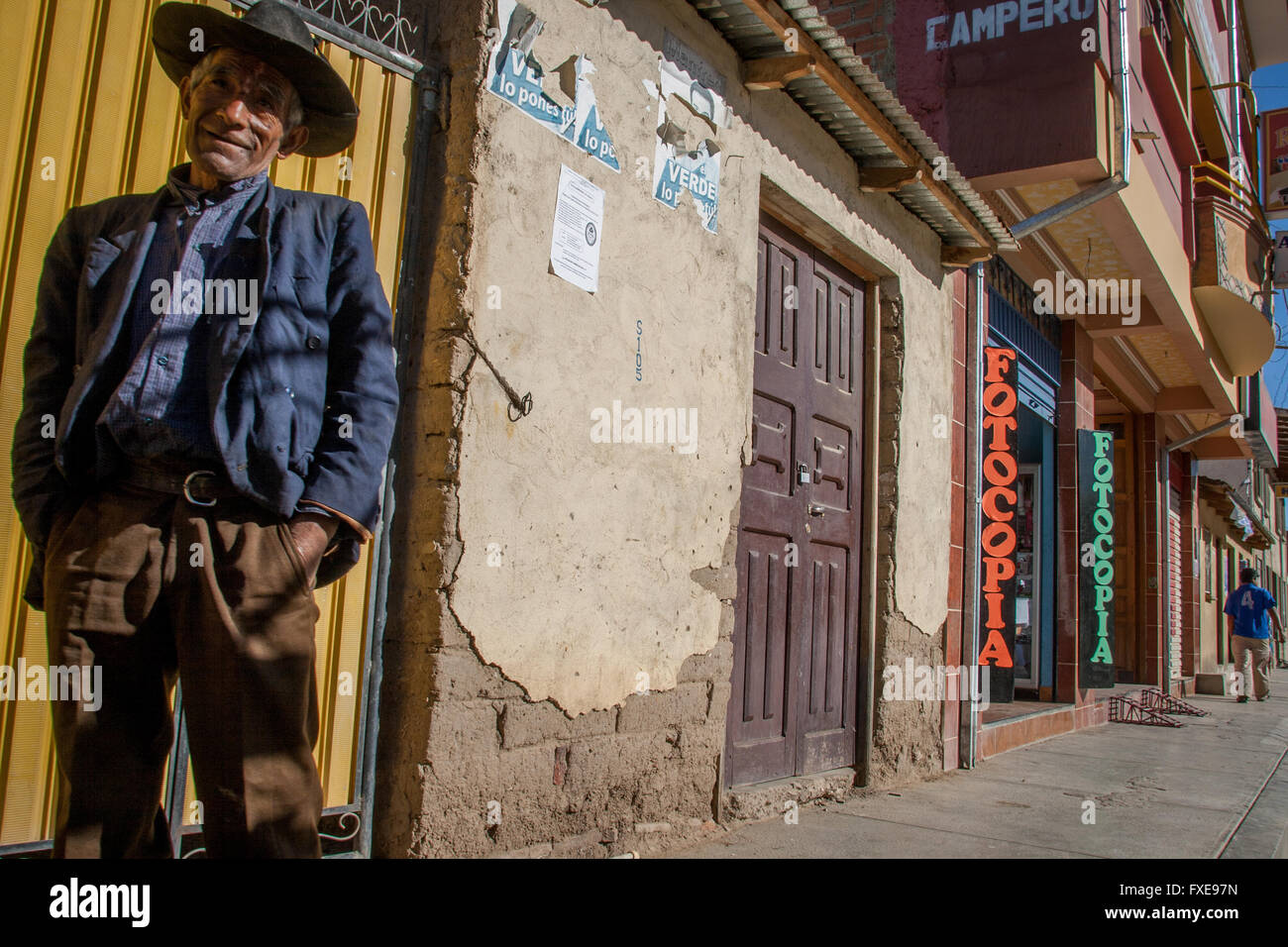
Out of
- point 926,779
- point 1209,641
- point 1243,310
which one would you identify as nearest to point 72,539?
point 926,779

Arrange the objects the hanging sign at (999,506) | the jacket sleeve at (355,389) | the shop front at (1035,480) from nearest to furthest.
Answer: the jacket sleeve at (355,389), the hanging sign at (999,506), the shop front at (1035,480)

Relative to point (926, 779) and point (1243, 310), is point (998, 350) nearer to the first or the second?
point (926, 779)

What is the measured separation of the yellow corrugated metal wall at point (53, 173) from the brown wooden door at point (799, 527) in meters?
2.37

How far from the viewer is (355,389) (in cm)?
205

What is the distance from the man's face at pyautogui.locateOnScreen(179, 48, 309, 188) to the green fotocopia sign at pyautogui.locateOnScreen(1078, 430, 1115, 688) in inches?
378

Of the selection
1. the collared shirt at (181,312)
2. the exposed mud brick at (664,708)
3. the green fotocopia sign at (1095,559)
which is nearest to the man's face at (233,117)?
the collared shirt at (181,312)

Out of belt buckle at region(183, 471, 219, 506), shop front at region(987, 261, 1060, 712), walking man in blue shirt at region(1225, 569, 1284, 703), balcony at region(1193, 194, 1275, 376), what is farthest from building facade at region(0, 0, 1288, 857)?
walking man in blue shirt at region(1225, 569, 1284, 703)

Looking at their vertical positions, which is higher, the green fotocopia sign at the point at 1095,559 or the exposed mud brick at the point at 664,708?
the green fotocopia sign at the point at 1095,559

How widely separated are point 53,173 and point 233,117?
766 mm

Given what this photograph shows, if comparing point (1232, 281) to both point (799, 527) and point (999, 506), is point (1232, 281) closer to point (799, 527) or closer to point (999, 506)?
point (999, 506)

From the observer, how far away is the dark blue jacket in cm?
191

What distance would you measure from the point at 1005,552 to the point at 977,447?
37.7 inches

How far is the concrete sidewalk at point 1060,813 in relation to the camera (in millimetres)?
4316

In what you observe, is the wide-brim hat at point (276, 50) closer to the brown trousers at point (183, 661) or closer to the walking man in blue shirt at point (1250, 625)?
the brown trousers at point (183, 661)
